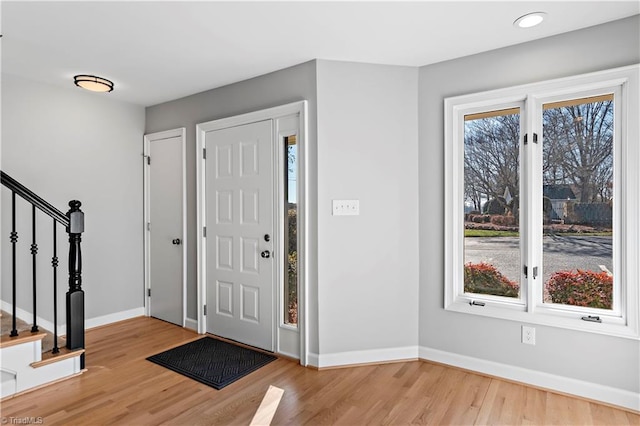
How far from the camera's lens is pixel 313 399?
8.09 feet

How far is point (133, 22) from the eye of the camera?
94.0 inches

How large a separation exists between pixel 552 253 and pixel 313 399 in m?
1.95

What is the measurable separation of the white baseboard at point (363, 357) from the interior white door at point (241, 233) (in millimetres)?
520

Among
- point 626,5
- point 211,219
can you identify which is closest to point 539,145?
point 626,5

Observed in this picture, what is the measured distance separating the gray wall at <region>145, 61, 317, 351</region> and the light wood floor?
1.62 feet

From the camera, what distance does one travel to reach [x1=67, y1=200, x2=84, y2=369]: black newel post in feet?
9.27

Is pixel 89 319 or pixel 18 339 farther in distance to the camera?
pixel 89 319

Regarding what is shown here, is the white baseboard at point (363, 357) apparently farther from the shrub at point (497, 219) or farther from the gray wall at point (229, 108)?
the shrub at point (497, 219)

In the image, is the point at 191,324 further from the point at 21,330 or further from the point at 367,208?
the point at 367,208

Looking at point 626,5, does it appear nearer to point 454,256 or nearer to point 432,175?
point 432,175

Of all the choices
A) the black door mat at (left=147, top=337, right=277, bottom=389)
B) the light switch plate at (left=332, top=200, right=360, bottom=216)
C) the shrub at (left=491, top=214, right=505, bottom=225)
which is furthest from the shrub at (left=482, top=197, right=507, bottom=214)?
the black door mat at (left=147, top=337, right=277, bottom=389)

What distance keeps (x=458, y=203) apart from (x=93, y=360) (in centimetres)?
325

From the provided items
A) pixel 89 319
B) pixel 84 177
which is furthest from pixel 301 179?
pixel 89 319

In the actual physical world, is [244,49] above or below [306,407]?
above
